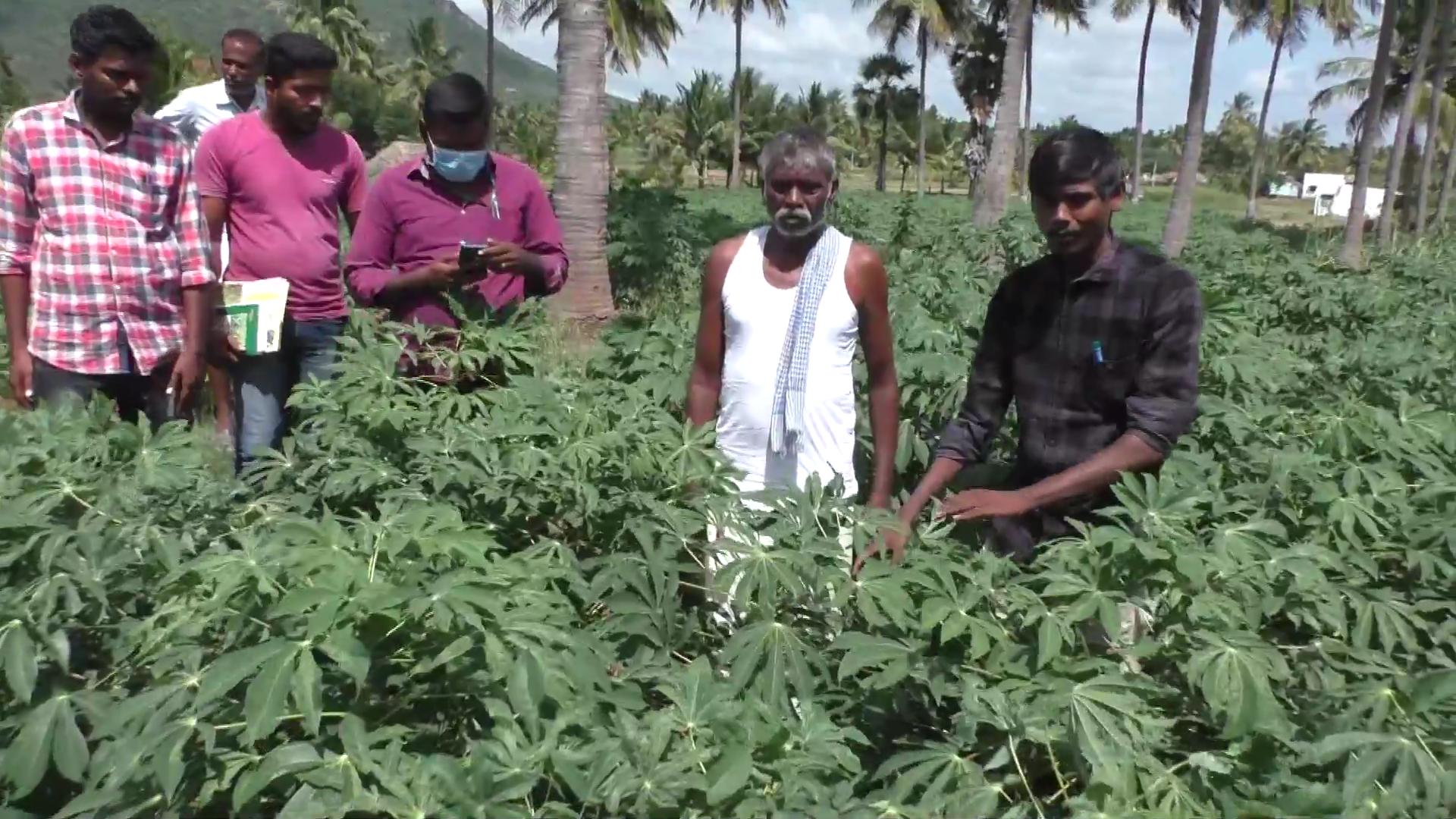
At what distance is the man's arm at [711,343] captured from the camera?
7.99ft

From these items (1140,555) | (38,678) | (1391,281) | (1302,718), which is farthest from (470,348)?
(1391,281)

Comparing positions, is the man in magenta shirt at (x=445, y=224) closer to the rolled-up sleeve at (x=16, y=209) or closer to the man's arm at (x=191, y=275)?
the man's arm at (x=191, y=275)

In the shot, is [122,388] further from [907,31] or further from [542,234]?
[907,31]

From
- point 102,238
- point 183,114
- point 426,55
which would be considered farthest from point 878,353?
point 426,55

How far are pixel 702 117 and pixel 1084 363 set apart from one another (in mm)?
43479

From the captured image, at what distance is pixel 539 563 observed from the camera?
187 centimetres

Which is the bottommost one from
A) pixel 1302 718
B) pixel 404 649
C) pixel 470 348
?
pixel 1302 718

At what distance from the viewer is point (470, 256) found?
293cm

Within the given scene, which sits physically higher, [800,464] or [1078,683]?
[800,464]

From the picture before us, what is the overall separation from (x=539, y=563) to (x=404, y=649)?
328mm

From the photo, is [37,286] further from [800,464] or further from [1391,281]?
[1391,281]

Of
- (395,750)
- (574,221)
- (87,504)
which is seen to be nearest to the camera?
(395,750)

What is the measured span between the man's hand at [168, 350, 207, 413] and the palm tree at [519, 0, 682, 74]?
22287mm

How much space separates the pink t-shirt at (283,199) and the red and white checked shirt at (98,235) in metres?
0.16
